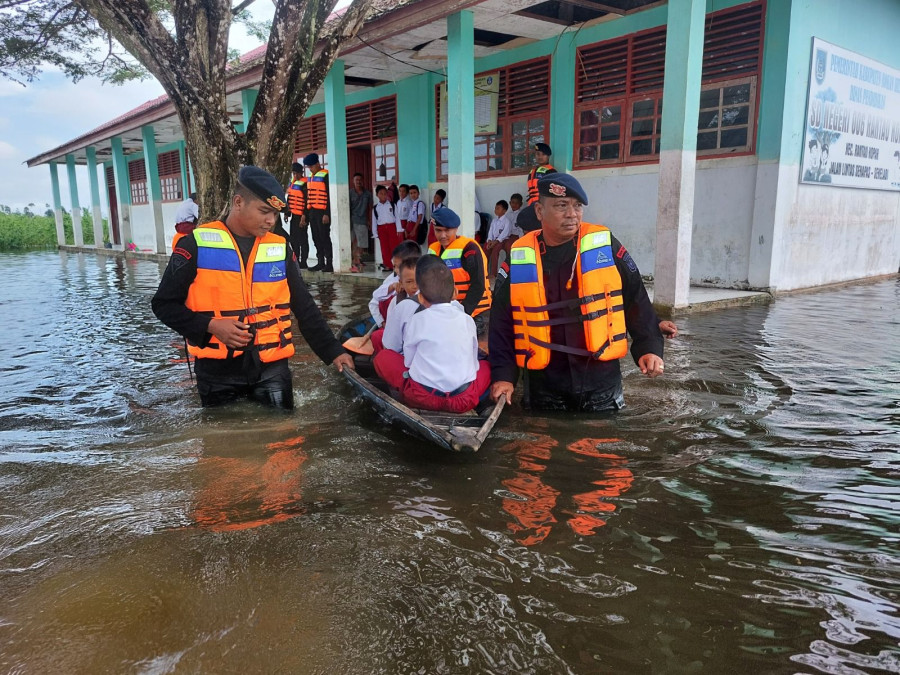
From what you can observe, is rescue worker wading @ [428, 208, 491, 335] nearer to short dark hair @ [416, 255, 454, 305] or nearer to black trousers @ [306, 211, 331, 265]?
short dark hair @ [416, 255, 454, 305]

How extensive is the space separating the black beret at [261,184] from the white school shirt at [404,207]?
31.5 ft

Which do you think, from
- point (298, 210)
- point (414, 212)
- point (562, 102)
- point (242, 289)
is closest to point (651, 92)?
point (562, 102)

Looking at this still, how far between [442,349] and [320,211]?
966cm

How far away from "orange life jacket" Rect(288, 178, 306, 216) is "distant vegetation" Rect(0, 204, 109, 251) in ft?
71.8

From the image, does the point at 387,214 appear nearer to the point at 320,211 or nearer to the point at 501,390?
the point at 320,211

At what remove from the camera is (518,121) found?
39.0 feet

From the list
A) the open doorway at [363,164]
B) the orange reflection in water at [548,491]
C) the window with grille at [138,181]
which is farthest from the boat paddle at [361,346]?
the window with grille at [138,181]

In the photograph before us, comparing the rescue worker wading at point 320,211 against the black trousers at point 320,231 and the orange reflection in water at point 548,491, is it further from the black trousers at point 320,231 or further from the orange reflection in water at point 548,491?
the orange reflection in water at point 548,491

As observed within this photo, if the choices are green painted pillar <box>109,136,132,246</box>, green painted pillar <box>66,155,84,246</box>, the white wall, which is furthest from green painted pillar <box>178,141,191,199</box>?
the white wall

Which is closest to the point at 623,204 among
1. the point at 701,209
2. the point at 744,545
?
the point at 701,209

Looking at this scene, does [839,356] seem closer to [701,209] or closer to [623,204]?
[701,209]

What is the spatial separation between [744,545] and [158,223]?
21136 mm

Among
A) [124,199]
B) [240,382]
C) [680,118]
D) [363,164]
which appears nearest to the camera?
[240,382]

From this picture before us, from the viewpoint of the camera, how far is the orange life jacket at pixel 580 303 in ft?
12.0
